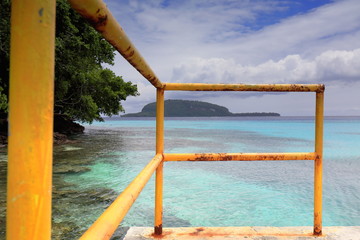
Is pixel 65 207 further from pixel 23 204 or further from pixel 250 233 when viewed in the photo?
pixel 23 204

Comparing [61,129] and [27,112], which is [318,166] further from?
[61,129]

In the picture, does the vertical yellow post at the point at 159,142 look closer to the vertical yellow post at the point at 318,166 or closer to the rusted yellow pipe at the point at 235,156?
the rusted yellow pipe at the point at 235,156

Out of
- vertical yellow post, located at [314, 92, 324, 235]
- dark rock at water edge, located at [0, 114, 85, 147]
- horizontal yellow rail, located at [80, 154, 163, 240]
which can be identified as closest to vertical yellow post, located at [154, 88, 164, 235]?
horizontal yellow rail, located at [80, 154, 163, 240]

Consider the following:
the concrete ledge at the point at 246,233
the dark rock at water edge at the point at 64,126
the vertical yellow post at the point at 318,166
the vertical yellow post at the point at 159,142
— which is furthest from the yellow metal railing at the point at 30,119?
the dark rock at water edge at the point at 64,126

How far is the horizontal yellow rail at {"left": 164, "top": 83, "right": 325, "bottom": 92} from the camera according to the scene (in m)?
1.92

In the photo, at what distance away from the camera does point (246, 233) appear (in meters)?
1.96

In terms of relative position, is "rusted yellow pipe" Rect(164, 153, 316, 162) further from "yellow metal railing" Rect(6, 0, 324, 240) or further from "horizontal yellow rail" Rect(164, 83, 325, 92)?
"yellow metal railing" Rect(6, 0, 324, 240)

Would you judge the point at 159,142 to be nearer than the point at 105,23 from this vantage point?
No

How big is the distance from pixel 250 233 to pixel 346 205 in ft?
18.5

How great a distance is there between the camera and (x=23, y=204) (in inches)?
16.9

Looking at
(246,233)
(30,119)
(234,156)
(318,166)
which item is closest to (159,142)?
(234,156)

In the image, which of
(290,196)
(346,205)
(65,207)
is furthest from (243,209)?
Result: (65,207)

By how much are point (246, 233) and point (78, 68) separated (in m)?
11.0

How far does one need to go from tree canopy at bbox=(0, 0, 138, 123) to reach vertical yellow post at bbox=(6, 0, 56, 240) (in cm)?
866
